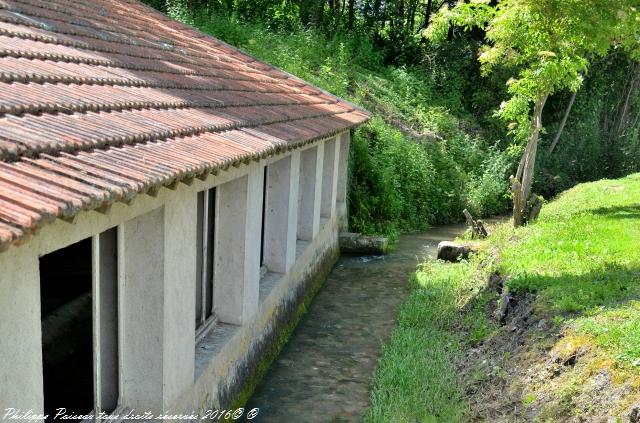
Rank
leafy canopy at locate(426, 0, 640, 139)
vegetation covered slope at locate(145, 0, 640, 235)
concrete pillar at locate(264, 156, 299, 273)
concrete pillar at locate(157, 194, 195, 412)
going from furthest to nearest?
vegetation covered slope at locate(145, 0, 640, 235), leafy canopy at locate(426, 0, 640, 139), concrete pillar at locate(264, 156, 299, 273), concrete pillar at locate(157, 194, 195, 412)

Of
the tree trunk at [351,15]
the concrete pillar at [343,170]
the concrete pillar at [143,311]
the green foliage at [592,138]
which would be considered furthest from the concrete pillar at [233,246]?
the tree trunk at [351,15]

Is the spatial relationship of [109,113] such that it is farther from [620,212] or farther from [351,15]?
[351,15]

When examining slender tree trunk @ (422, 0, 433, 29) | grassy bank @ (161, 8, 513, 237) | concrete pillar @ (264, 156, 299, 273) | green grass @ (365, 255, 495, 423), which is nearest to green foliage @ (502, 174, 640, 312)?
green grass @ (365, 255, 495, 423)

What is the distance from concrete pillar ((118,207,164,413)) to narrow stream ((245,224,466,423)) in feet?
8.13

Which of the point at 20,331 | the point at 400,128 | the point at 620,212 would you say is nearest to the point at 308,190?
the point at 620,212

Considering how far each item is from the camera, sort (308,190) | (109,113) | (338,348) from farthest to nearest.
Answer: (308,190), (338,348), (109,113)

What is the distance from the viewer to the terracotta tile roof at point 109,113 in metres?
3.28

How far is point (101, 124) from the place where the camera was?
4.45 metres

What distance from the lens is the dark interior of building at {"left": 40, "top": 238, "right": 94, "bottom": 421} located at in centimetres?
547

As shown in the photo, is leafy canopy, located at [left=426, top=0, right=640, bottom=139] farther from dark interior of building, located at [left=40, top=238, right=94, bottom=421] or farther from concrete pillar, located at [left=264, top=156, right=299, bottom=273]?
dark interior of building, located at [left=40, top=238, right=94, bottom=421]

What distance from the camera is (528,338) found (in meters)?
7.62

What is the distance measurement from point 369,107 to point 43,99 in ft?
57.0

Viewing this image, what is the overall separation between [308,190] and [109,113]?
6377 millimetres

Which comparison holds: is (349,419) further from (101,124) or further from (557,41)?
(557,41)
